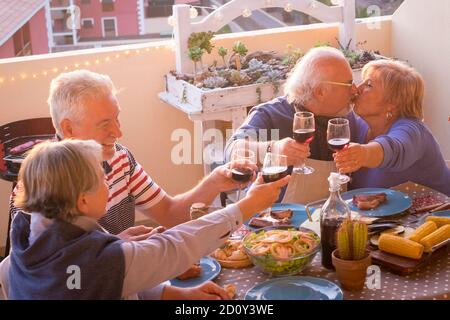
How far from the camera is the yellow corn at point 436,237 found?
1.82m

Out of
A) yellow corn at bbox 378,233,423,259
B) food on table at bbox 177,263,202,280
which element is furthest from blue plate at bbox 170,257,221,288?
yellow corn at bbox 378,233,423,259

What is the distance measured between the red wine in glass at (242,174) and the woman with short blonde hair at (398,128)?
1.87 feet

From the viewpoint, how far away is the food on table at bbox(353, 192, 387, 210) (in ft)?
7.09

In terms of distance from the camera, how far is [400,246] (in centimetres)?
180

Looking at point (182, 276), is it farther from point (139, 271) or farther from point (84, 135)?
point (84, 135)

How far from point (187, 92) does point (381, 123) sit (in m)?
1.42

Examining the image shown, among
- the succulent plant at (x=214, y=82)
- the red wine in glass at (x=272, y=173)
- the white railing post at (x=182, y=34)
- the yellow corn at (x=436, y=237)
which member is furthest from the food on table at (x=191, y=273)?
the white railing post at (x=182, y=34)

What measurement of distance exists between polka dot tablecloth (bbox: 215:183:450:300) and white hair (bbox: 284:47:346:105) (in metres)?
0.92

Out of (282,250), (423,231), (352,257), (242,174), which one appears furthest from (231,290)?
(423,231)

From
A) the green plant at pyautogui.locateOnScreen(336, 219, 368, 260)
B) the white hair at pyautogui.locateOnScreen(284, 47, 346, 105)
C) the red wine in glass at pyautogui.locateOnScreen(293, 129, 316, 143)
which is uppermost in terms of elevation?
the white hair at pyautogui.locateOnScreen(284, 47, 346, 105)

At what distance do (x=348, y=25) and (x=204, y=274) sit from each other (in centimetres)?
292

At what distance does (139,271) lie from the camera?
1.53 m

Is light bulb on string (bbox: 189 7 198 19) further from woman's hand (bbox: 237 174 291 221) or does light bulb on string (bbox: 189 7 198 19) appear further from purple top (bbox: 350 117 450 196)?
woman's hand (bbox: 237 174 291 221)

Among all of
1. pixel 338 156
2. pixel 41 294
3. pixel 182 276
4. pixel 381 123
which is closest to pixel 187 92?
pixel 381 123
